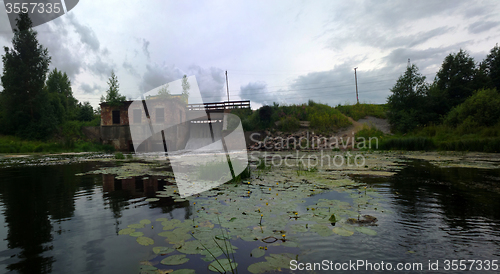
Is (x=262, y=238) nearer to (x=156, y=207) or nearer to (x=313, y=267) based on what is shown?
(x=313, y=267)

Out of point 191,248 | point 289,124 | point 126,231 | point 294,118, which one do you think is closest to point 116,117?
point 289,124

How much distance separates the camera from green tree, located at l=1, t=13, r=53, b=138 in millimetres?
24906

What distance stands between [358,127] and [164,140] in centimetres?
2295

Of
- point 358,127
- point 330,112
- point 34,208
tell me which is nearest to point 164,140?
point 330,112

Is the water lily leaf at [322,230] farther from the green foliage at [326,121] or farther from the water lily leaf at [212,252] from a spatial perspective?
the green foliage at [326,121]

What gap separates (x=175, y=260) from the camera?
1.93 metres

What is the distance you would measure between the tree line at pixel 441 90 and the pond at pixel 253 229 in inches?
774

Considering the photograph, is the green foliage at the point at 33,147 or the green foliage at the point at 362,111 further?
the green foliage at the point at 362,111

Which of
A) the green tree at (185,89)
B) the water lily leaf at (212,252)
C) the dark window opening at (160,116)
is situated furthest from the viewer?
the green tree at (185,89)

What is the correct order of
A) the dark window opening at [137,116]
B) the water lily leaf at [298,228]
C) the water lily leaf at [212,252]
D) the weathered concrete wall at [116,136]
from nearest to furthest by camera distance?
the water lily leaf at [212,252]
the water lily leaf at [298,228]
the weathered concrete wall at [116,136]
the dark window opening at [137,116]

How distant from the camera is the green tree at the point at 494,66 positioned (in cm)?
2406

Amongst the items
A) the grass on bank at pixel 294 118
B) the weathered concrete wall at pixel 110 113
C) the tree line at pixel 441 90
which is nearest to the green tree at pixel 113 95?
the weathered concrete wall at pixel 110 113

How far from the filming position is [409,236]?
2396mm

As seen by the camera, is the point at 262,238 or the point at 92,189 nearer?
the point at 262,238
